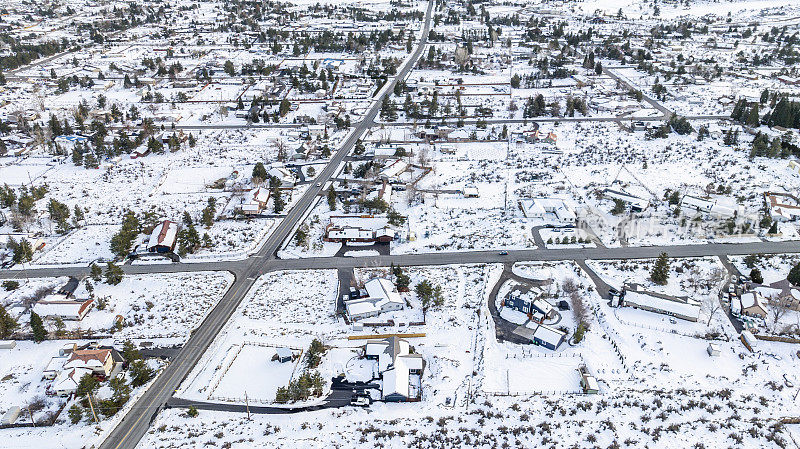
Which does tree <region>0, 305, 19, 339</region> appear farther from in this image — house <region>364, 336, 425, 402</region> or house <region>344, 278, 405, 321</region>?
house <region>364, 336, 425, 402</region>

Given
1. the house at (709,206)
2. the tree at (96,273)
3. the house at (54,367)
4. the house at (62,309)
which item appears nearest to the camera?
the house at (54,367)

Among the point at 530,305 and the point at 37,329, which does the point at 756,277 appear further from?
the point at 37,329

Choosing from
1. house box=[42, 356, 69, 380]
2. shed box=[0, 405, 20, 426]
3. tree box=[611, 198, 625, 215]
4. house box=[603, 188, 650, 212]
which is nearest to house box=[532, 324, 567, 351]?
tree box=[611, 198, 625, 215]

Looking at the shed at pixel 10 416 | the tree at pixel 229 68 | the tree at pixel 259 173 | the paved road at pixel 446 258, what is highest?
the tree at pixel 229 68

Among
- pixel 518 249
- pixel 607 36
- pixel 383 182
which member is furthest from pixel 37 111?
pixel 607 36

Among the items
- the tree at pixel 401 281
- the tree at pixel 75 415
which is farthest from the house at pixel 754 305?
the tree at pixel 75 415

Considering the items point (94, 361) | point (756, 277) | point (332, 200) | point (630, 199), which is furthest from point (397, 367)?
point (630, 199)

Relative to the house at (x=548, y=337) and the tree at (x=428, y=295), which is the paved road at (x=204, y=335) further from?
the house at (x=548, y=337)
